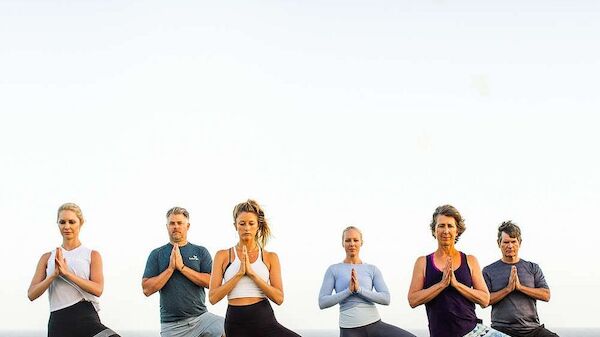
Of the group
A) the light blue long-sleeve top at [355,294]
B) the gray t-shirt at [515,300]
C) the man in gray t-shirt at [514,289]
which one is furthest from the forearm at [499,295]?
the light blue long-sleeve top at [355,294]

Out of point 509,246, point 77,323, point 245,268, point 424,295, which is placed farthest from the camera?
point 509,246

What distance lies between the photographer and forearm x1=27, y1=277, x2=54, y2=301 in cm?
1003

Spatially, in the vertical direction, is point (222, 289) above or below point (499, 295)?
above

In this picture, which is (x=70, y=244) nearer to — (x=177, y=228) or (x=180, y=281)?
(x=177, y=228)

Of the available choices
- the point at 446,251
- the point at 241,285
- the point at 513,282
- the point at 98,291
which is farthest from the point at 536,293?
the point at 98,291

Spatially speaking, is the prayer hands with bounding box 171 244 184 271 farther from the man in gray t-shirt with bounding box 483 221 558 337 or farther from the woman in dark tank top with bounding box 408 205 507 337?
the man in gray t-shirt with bounding box 483 221 558 337

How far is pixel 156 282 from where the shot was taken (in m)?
11.2

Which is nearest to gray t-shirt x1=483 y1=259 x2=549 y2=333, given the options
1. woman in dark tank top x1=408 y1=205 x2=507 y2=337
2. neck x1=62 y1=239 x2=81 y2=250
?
woman in dark tank top x1=408 y1=205 x2=507 y2=337

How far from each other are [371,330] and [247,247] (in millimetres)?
2895

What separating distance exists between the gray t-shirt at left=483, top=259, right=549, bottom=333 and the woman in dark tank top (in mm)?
2088

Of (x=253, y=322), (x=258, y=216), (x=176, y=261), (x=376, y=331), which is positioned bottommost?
(x=376, y=331)

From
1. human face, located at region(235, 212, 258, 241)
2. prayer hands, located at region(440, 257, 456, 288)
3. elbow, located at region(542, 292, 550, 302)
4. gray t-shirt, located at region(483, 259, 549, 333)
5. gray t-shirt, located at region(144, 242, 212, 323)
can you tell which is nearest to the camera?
prayer hands, located at region(440, 257, 456, 288)

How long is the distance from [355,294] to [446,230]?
2.60m

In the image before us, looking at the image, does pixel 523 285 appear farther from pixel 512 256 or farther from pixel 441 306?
pixel 441 306
